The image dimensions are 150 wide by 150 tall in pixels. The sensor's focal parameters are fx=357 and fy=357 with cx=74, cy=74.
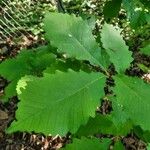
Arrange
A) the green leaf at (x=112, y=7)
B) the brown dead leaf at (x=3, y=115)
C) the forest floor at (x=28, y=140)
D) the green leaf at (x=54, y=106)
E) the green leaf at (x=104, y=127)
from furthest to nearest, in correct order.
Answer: the brown dead leaf at (x=3, y=115) < the forest floor at (x=28, y=140) < the green leaf at (x=112, y=7) < the green leaf at (x=104, y=127) < the green leaf at (x=54, y=106)

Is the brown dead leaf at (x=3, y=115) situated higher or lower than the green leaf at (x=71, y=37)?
higher

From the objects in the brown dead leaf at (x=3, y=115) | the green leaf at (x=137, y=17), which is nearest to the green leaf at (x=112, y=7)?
the green leaf at (x=137, y=17)

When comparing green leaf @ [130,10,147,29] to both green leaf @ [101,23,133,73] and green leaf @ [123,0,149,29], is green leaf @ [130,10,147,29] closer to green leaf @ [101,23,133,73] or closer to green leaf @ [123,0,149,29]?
green leaf @ [123,0,149,29]

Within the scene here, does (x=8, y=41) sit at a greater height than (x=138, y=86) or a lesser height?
greater

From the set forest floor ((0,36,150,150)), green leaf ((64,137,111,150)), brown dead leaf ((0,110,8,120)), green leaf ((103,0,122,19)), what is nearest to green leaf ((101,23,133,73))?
green leaf ((64,137,111,150))

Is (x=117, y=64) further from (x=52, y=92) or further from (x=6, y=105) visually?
(x=6, y=105)

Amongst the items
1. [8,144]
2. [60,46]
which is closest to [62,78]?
[60,46]

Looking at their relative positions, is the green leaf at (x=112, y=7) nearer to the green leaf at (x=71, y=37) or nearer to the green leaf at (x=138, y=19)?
the green leaf at (x=138, y=19)

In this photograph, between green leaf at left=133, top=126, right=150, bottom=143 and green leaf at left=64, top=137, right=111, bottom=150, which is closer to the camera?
green leaf at left=64, top=137, right=111, bottom=150
